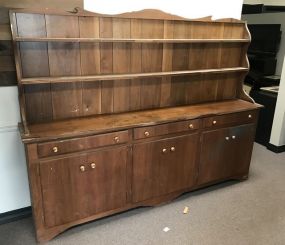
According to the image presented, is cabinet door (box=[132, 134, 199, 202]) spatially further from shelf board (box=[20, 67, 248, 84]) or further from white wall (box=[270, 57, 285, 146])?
white wall (box=[270, 57, 285, 146])

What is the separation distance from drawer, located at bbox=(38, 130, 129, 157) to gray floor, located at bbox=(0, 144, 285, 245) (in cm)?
70

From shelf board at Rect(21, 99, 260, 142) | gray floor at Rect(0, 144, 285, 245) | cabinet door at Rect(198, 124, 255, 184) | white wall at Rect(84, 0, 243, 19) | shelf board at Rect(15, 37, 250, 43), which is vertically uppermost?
white wall at Rect(84, 0, 243, 19)

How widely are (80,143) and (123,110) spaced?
0.61 meters

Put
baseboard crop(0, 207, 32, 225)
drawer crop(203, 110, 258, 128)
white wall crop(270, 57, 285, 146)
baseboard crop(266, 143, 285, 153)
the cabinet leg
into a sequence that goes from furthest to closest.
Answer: baseboard crop(266, 143, 285, 153) → white wall crop(270, 57, 285, 146) → the cabinet leg → drawer crop(203, 110, 258, 128) → baseboard crop(0, 207, 32, 225)

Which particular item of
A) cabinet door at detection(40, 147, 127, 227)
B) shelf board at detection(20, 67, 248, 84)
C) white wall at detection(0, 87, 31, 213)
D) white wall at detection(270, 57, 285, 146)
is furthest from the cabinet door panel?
white wall at detection(0, 87, 31, 213)

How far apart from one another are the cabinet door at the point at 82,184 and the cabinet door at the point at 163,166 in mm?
132

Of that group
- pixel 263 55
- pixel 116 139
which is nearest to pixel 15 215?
pixel 116 139

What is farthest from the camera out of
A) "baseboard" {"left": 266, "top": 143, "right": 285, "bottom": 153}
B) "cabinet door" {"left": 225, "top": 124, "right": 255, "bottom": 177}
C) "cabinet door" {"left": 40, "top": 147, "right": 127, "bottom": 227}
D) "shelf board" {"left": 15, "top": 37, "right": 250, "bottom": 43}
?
"baseboard" {"left": 266, "top": 143, "right": 285, "bottom": 153}

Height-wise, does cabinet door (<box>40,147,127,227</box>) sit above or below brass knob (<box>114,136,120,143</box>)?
below

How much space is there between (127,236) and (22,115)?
3.94 feet

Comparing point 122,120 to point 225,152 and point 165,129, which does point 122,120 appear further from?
point 225,152

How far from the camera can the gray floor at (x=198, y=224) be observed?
83.4 inches

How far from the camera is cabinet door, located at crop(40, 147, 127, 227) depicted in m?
1.97

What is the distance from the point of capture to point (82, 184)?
208 centimetres
